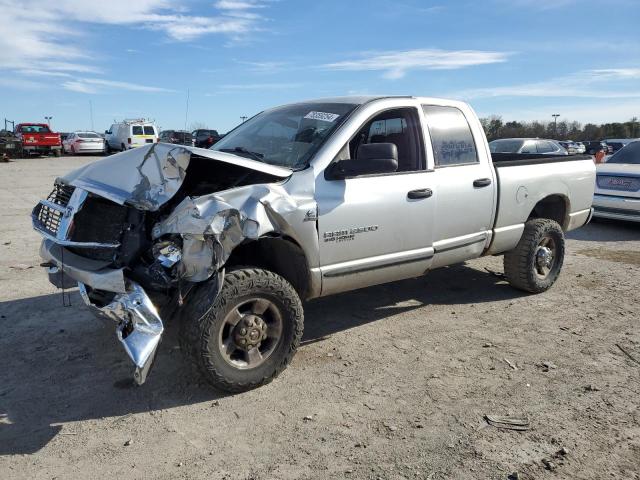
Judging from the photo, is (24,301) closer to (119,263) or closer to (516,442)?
(119,263)

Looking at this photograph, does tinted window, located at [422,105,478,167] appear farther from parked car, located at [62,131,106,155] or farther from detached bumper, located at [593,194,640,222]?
parked car, located at [62,131,106,155]

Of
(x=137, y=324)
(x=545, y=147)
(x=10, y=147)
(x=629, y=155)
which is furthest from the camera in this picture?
(x=10, y=147)

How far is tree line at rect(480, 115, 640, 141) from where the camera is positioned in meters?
59.8

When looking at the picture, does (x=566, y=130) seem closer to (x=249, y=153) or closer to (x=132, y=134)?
(x=132, y=134)

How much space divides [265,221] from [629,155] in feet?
32.7

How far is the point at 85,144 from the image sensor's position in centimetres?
3419

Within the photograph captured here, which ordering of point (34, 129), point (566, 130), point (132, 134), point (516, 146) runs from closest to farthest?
point (516, 146)
point (34, 129)
point (132, 134)
point (566, 130)

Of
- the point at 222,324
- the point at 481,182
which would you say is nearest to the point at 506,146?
the point at 481,182

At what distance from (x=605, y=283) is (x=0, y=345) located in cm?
623

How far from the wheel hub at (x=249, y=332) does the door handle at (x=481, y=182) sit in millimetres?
2442

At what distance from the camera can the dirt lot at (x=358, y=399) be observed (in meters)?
2.88

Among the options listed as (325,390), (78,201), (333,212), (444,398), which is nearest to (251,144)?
(333,212)

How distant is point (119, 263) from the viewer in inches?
134

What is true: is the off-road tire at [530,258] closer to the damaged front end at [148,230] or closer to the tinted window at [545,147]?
the damaged front end at [148,230]
